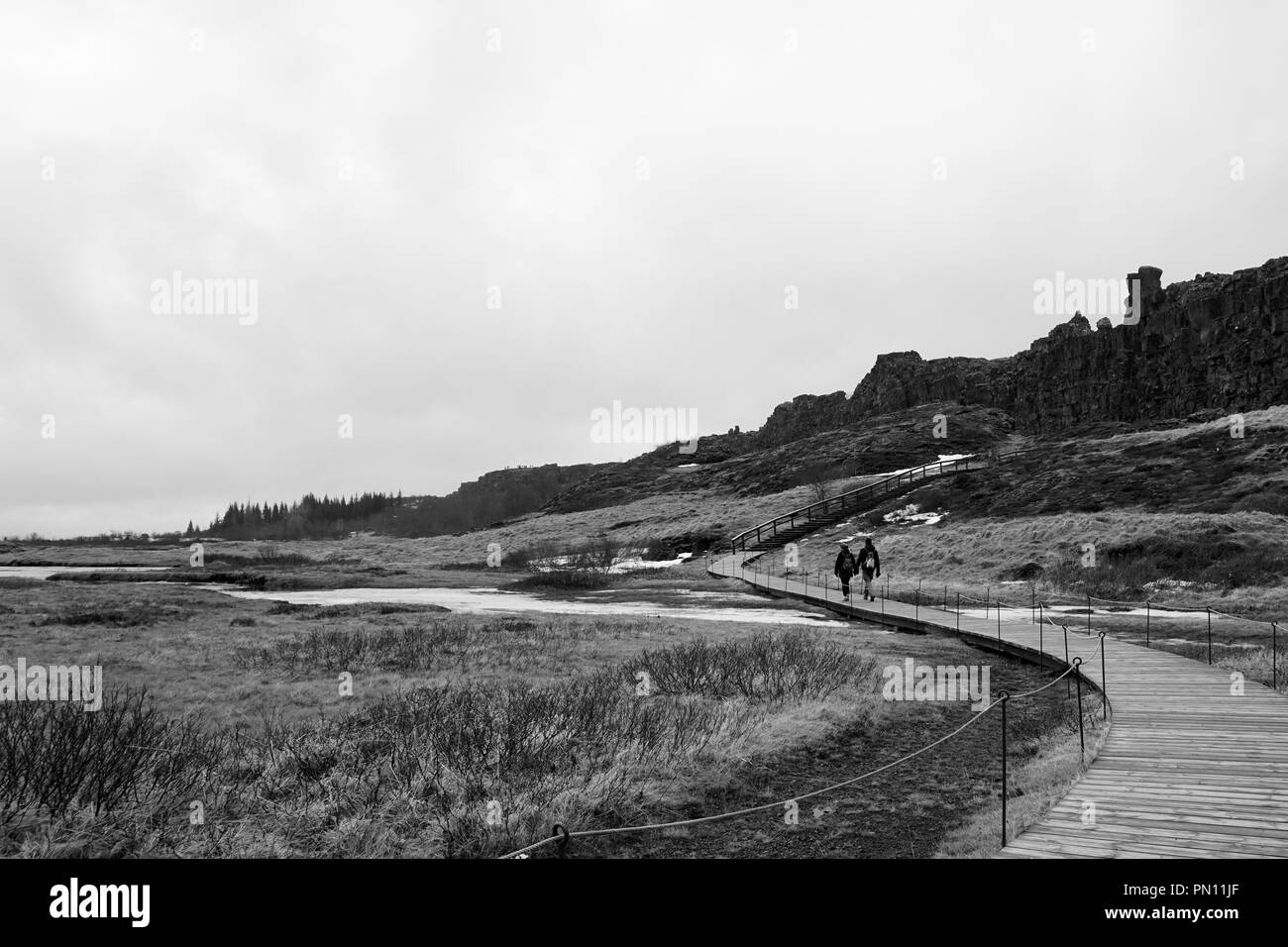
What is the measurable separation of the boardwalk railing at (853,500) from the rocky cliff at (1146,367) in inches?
1469

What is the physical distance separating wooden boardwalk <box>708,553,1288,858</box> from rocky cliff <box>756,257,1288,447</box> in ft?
317

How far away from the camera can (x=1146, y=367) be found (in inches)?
5032

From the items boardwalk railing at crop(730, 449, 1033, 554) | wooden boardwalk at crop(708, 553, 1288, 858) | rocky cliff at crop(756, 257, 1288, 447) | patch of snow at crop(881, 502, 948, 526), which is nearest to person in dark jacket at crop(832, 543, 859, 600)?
wooden boardwalk at crop(708, 553, 1288, 858)

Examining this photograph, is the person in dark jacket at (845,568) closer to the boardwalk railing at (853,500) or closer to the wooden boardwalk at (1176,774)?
the wooden boardwalk at (1176,774)

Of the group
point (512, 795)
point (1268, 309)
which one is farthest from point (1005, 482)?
point (1268, 309)

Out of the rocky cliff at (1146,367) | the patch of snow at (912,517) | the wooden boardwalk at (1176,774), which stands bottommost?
the wooden boardwalk at (1176,774)

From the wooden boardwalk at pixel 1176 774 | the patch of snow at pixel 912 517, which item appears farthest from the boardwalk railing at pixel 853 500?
the wooden boardwalk at pixel 1176 774

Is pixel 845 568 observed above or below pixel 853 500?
below

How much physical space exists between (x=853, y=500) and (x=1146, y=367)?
94328mm

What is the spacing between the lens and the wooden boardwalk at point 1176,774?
628 centimetres

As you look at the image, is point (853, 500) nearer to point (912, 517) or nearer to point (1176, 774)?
point (912, 517)

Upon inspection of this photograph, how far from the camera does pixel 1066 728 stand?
11.2 meters

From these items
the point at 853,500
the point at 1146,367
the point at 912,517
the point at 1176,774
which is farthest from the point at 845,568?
the point at 1146,367

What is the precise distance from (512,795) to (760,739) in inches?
165
